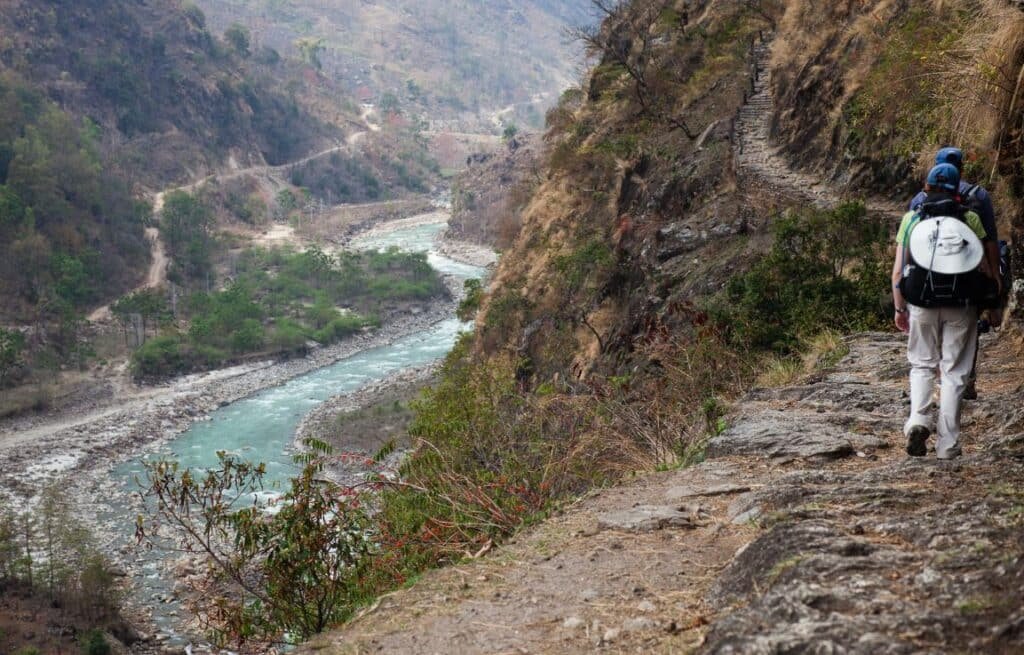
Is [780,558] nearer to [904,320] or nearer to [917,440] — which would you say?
[917,440]

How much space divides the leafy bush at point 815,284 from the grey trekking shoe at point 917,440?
5.10 metres

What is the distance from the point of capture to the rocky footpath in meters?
2.79

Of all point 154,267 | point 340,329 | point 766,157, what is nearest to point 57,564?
point 766,157

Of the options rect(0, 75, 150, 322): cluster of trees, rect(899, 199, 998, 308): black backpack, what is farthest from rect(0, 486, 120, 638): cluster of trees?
rect(0, 75, 150, 322): cluster of trees

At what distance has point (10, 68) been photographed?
248 ft

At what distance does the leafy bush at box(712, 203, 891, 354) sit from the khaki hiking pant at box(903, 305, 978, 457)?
521cm

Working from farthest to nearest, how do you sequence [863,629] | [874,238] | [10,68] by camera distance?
[10,68], [874,238], [863,629]

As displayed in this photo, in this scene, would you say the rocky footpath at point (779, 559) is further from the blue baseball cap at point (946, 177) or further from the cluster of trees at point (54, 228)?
the cluster of trees at point (54, 228)

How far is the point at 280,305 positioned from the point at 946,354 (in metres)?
60.9

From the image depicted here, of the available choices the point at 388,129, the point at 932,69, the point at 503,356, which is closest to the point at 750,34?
the point at 503,356

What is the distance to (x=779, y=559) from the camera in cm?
341

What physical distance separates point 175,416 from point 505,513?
40551mm

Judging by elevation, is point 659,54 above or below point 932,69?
above

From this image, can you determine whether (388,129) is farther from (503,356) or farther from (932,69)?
(932,69)
